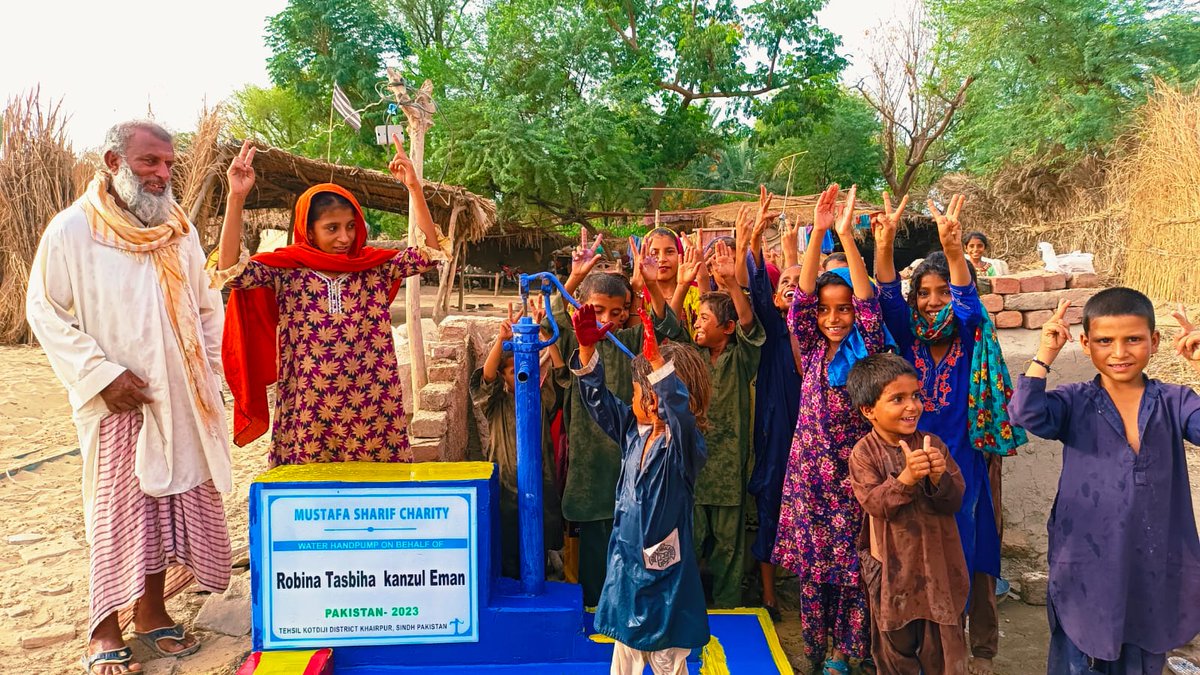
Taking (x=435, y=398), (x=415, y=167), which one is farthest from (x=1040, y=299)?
(x=415, y=167)

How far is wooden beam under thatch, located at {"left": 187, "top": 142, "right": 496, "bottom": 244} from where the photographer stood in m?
7.93

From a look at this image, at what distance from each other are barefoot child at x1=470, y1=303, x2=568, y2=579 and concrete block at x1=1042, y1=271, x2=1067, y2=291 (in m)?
4.01

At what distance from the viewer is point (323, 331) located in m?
2.88

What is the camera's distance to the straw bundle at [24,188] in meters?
9.75

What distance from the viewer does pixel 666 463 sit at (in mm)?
2238

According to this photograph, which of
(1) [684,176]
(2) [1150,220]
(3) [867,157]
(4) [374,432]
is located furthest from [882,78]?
(4) [374,432]

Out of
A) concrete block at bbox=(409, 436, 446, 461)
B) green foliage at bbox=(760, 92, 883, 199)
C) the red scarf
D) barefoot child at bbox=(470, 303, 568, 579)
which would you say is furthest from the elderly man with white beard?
green foliage at bbox=(760, 92, 883, 199)

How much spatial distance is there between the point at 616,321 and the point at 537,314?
1.10 feet

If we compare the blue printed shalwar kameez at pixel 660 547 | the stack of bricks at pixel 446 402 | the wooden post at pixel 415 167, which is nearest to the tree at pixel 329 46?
the wooden post at pixel 415 167

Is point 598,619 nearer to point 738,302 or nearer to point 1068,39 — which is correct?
point 738,302

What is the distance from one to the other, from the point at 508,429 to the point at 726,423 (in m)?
0.94

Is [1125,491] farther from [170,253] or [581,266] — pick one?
[170,253]

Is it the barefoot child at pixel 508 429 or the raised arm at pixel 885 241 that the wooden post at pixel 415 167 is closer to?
the barefoot child at pixel 508 429

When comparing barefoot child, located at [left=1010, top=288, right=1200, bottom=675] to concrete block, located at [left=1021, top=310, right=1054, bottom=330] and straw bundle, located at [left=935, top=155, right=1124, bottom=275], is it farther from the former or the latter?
straw bundle, located at [left=935, top=155, right=1124, bottom=275]
